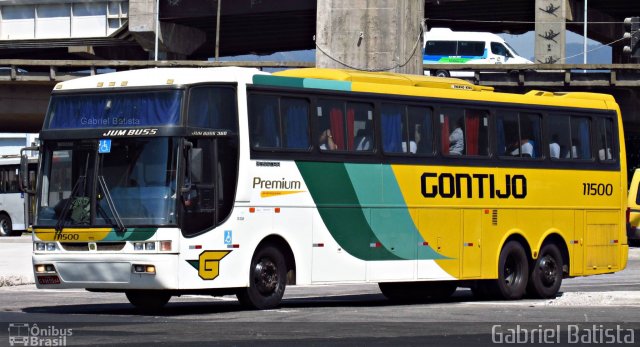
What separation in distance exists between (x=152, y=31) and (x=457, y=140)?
5065cm

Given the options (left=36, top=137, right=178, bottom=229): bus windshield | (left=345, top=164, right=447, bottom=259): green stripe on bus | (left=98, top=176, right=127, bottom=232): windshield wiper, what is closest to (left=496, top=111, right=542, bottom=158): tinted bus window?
(left=345, top=164, right=447, bottom=259): green stripe on bus

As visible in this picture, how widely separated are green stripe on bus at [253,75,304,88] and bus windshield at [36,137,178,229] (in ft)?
5.45

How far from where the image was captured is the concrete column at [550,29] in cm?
6588

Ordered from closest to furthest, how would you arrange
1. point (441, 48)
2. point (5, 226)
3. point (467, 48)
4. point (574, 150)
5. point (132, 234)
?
point (132, 234)
point (574, 150)
point (5, 226)
point (467, 48)
point (441, 48)

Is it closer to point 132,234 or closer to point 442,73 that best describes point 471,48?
point 442,73

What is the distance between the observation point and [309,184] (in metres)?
19.9

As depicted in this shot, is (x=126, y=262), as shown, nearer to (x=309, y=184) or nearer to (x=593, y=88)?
(x=309, y=184)

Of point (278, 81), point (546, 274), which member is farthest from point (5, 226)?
point (278, 81)

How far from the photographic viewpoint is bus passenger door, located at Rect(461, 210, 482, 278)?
22.1m

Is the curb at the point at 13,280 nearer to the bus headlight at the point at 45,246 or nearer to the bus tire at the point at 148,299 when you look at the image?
the bus tire at the point at 148,299

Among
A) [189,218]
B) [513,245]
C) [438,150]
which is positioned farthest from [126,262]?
[513,245]

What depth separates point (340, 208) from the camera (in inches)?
800

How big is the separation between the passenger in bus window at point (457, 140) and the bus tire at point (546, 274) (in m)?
2.49

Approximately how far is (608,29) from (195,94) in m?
59.9
